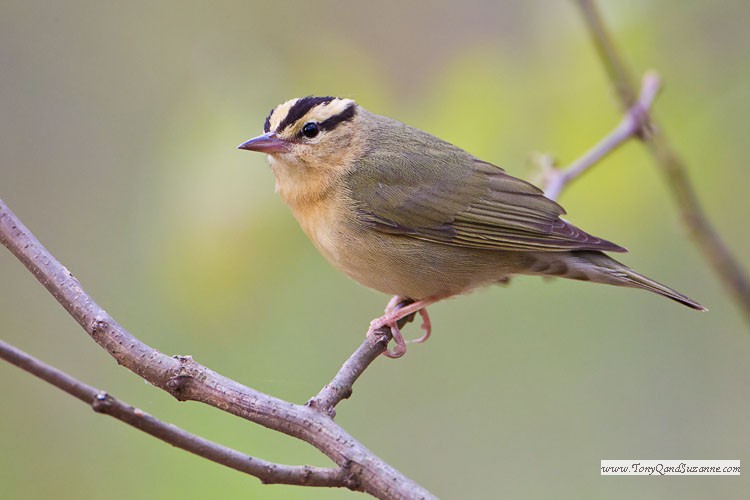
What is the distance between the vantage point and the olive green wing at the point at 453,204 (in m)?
5.18

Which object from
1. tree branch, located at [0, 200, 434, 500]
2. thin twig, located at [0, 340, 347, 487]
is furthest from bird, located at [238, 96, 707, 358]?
thin twig, located at [0, 340, 347, 487]

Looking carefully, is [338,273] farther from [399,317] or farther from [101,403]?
[101,403]

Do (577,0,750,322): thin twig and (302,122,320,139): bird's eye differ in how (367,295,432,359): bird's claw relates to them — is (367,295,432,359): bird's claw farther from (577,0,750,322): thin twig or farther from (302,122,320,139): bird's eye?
(577,0,750,322): thin twig

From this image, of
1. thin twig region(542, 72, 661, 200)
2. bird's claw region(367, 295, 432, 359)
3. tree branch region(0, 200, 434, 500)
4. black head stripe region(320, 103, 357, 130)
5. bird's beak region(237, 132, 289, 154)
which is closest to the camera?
tree branch region(0, 200, 434, 500)

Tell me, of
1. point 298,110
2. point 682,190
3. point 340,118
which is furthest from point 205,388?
point 340,118

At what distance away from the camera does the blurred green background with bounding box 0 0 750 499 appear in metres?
4.39

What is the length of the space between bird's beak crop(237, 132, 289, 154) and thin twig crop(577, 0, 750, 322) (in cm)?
197

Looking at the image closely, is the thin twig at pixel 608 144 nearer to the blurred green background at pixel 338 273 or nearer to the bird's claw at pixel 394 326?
the blurred green background at pixel 338 273

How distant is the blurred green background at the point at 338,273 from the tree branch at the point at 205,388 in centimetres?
130

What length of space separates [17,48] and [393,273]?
4499 mm

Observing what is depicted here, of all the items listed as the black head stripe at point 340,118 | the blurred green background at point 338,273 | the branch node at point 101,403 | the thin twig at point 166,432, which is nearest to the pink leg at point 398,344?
the blurred green background at point 338,273

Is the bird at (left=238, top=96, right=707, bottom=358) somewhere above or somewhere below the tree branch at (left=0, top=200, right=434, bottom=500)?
above

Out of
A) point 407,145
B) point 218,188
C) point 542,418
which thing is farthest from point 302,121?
point 542,418

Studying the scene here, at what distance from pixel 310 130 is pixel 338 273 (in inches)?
46.5
